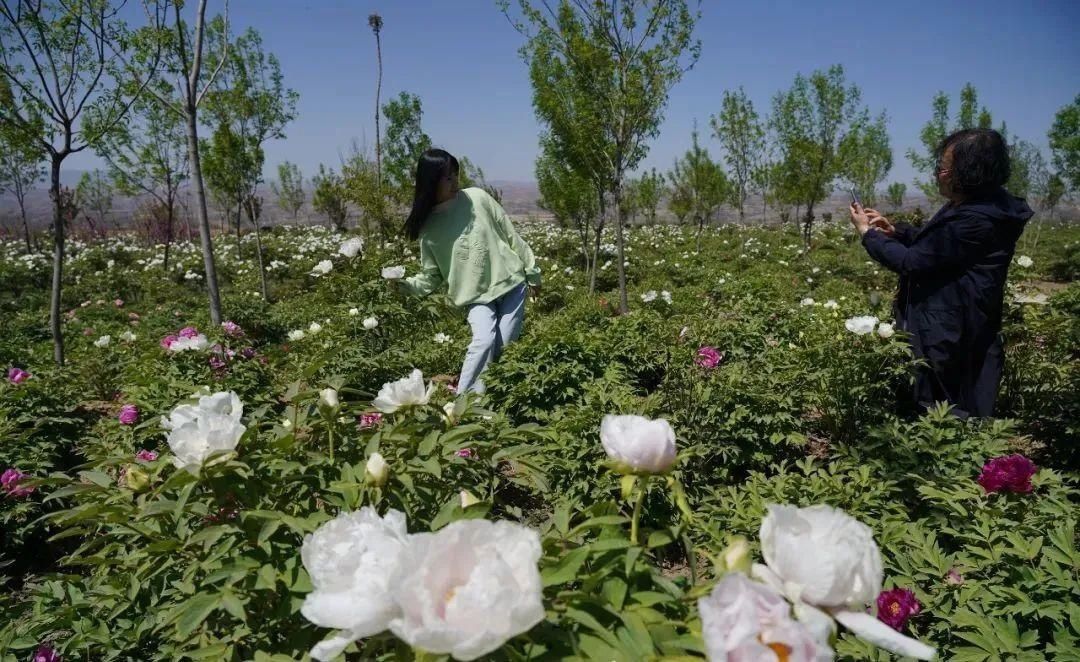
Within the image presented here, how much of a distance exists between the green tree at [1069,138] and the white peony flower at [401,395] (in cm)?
1799

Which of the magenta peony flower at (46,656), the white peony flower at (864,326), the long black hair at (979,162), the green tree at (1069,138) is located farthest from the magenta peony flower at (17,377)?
the green tree at (1069,138)

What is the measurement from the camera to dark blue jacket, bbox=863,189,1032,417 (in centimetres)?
251

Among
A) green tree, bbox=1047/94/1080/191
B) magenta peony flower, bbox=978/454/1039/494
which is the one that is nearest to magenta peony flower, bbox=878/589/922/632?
magenta peony flower, bbox=978/454/1039/494

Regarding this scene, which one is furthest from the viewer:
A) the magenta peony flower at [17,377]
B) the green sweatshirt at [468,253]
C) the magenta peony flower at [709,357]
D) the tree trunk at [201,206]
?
the tree trunk at [201,206]

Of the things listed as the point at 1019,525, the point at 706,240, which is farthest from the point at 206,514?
the point at 706,240

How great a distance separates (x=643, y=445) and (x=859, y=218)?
2704mm

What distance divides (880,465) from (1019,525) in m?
0.73

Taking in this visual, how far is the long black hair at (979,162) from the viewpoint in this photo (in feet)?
8.13

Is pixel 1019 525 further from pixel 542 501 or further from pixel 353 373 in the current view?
pixel 353 373

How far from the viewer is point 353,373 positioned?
4.11 meters

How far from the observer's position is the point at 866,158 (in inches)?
642

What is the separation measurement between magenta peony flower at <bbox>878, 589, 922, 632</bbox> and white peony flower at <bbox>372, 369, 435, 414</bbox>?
1308mm

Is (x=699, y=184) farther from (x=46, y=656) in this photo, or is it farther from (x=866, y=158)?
(x=46, y=656)

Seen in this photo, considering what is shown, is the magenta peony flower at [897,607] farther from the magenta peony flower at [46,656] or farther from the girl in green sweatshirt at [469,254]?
the girl in green sweatshirt at [469,254]
